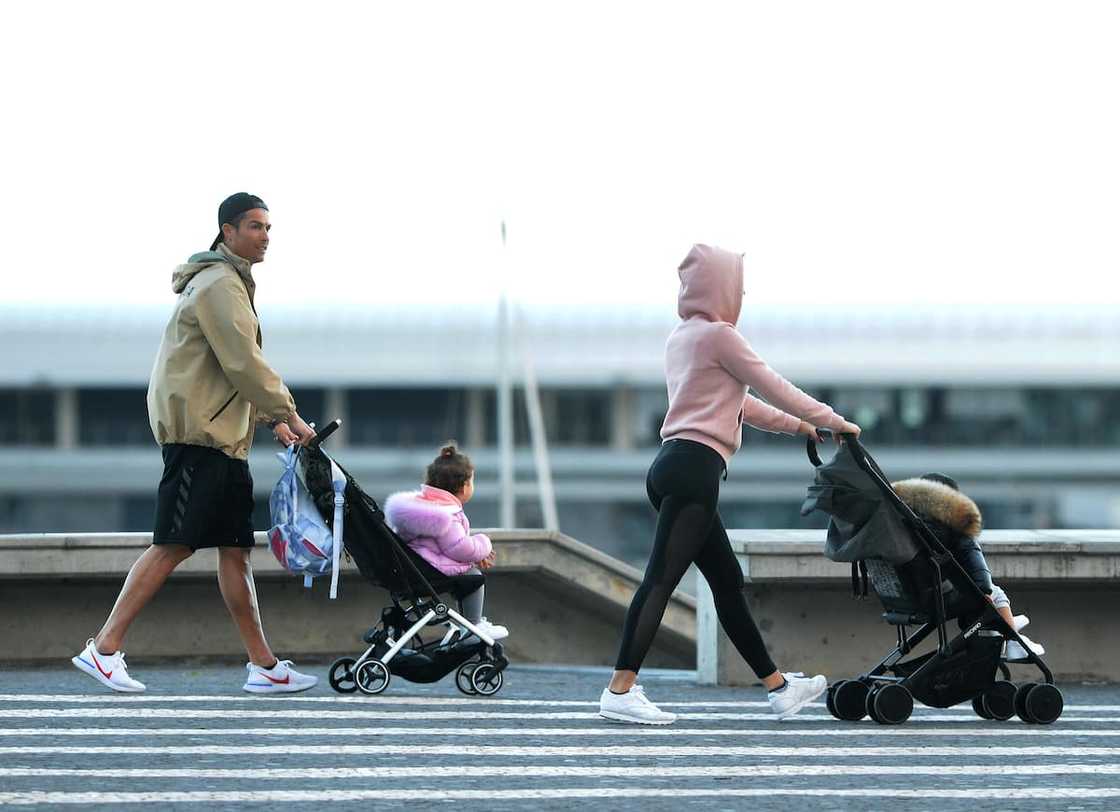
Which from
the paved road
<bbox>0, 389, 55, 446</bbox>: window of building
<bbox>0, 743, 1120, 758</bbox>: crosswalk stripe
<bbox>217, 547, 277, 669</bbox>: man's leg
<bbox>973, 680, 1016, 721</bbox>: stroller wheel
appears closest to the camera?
the paved road

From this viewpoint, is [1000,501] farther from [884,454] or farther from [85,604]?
[85,604]

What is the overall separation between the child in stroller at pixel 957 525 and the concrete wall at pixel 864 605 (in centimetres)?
141

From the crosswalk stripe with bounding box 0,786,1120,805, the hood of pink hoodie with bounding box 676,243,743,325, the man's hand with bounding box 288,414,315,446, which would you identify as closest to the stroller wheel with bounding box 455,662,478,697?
the man's hand with bounding box 288,414,315,446

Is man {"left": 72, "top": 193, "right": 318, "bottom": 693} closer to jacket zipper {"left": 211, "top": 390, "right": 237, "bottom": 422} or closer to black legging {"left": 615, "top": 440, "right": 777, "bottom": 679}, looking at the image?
jacket zipper {"left": 211, "top": 390, "right": 237, "bottom": 422}

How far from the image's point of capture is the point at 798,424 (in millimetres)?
7121

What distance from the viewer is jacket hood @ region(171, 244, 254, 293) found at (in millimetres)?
7555

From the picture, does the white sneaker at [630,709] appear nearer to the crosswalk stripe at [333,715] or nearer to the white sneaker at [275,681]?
the crosswalk stripe at [333,715]

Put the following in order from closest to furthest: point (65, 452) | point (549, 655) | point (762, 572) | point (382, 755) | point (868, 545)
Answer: point (382, 755) → point (868, 545) → point (762, 572) → point (549, 655) → point (65, 452)

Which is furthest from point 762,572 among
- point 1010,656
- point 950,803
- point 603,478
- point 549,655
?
point 603,478

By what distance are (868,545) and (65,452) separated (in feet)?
216

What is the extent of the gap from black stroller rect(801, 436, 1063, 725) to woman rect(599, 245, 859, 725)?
220 mm

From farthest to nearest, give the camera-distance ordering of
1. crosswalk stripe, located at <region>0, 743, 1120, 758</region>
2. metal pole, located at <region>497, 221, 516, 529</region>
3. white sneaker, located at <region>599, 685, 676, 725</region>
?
metal pole, located at <region>497, 221, 516, 529</region> → white sneaker, located at <region>599, 685, 676, 725</region> → crosswalk stripe, located at <region>0, 743, 1120, 758</region>

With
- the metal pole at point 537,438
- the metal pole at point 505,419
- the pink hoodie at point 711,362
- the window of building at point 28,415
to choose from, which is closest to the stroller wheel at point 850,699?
the pink hoodie at point 711,362

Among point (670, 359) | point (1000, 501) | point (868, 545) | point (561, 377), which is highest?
point (670, 359)
